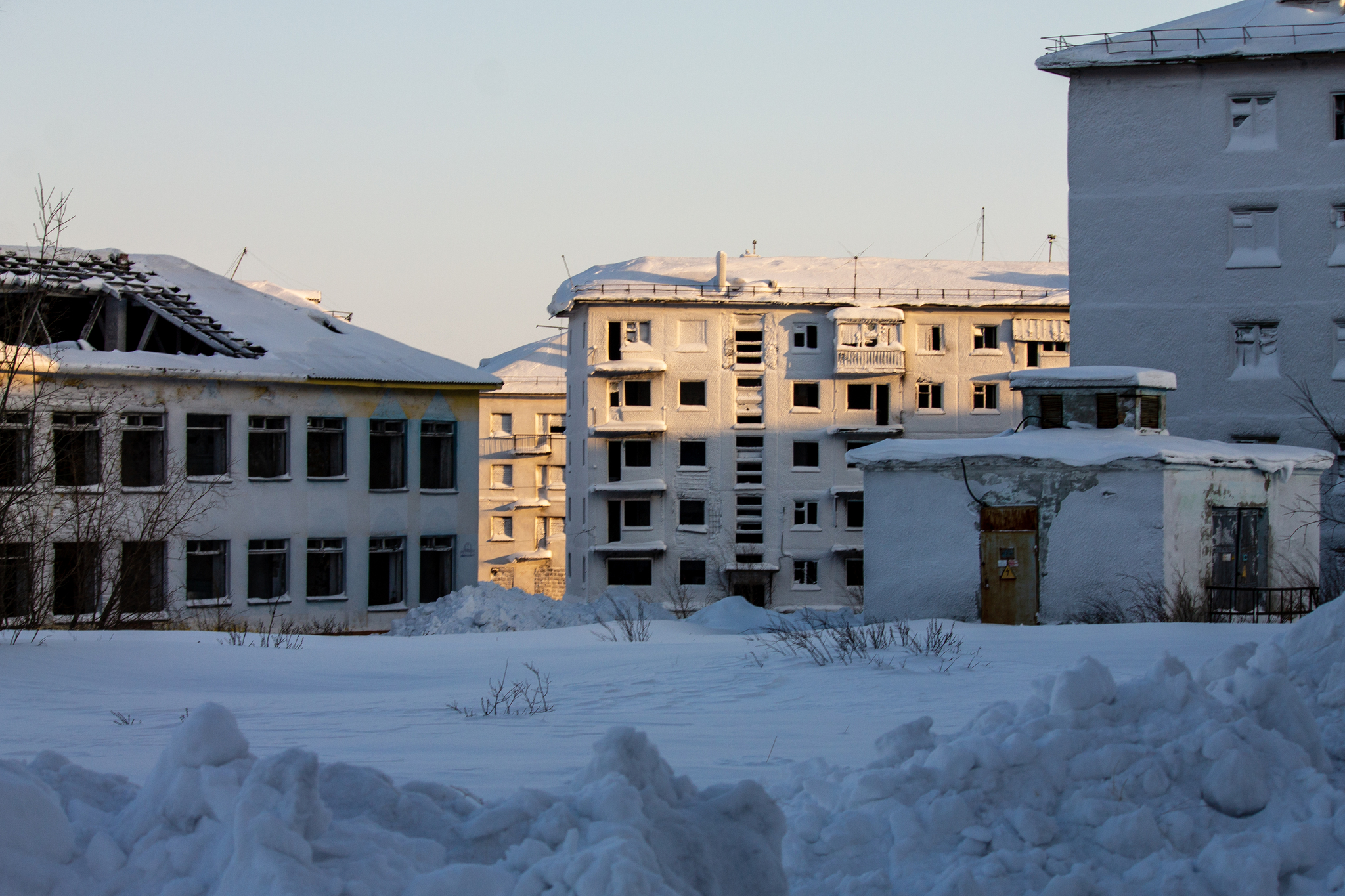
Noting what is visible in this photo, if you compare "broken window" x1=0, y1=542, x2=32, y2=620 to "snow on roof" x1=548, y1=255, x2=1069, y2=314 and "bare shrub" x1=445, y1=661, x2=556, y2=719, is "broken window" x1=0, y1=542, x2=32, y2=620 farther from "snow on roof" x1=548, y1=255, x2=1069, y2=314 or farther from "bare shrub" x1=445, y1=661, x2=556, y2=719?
"snow on roof" x1=548, y1=255, x2=1069, y2=314

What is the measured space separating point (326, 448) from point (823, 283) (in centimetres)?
3067

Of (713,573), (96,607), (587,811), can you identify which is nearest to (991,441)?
(96,607)

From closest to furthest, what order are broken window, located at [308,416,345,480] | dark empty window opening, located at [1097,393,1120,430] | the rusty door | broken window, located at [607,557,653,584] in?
the rusty door → dark empty window opening, located at [1097,393,1120,430] → broken window, located at [308,416,345,480] → broken window, located at [607,557,653,584]

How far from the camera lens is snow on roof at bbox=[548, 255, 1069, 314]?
5762cm

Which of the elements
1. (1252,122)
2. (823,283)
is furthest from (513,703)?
(823,283)

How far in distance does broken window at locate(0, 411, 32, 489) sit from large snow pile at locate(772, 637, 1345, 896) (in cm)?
1547

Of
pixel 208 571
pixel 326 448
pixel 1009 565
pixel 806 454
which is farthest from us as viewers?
pixel 806 454

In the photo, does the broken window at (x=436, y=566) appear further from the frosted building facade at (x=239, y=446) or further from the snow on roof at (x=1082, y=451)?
the snow on roof at (x=1082, y=451)

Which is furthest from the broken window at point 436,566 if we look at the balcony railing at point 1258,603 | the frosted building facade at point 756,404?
the frosted building facade at point 756,404

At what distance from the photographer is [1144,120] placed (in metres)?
38.6

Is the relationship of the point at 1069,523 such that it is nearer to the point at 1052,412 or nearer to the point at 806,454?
the point at 1052,412

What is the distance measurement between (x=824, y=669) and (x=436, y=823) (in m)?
9.07

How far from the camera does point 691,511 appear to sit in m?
57.6

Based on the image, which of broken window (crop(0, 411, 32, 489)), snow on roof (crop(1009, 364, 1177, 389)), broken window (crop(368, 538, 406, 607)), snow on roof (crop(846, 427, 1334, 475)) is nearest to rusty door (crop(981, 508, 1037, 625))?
snow on roof (crop(846, 427, 1334, 475))
